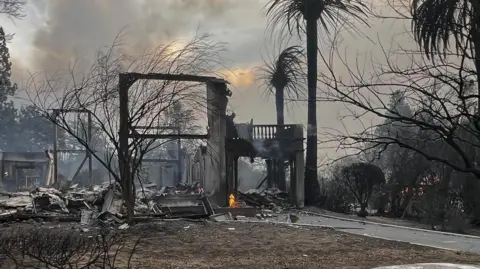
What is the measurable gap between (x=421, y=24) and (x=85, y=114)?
37.1ft

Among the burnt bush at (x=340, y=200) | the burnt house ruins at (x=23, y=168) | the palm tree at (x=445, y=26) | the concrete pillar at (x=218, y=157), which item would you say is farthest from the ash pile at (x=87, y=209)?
the burnt house ruins at (x=23, y=168)

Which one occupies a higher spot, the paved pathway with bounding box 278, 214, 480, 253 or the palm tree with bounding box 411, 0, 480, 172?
the palm tree with bounding box 411, 0, 480, 172

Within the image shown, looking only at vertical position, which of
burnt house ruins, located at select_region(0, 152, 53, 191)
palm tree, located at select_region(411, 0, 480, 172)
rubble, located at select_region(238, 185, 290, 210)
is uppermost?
palm tree, located at select_region(411, 0, 480, 172)

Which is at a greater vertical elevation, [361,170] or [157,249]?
[361,170]

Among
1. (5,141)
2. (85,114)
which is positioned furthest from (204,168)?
(5,141)

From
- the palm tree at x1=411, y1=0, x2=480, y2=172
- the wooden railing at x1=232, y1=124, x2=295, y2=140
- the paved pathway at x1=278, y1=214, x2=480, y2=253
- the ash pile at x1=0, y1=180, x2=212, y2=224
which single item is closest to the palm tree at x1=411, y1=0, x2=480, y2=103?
the palm tree at x1=411, y1=0, x2=480, y2=172

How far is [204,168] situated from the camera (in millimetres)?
28312

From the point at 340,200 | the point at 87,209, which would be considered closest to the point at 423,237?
the point at 87,209

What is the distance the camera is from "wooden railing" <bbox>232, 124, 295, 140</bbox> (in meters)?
26.5

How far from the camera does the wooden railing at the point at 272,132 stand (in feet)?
86.9

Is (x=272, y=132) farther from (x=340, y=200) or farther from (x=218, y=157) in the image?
(x=340, y=200)

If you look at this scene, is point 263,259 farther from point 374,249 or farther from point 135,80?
point 135,80

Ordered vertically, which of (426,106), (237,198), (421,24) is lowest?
(237,198)

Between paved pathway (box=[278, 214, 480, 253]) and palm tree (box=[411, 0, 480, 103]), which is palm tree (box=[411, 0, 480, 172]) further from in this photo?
paved pathway (box=[278, 214, 480, 253])
